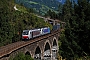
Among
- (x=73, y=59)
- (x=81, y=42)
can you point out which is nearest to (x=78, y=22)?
(x=81, y=42)

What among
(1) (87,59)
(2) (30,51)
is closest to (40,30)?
(2) (30,51)

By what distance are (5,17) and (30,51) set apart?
2436 cm

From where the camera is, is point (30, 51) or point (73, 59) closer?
point (73, 59)

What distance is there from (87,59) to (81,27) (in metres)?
6.57

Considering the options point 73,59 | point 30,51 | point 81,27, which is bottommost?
point 30,51

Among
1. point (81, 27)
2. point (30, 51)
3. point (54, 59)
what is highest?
point (81, 27)

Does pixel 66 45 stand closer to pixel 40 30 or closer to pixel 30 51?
pixel 30 51

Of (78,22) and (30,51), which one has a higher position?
(78,22)

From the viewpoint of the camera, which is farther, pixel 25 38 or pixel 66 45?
pixel 25 38

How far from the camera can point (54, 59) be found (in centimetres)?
7412

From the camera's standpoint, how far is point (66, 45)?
28.6 m

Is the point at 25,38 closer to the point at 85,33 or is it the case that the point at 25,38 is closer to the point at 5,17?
the point at 5,17

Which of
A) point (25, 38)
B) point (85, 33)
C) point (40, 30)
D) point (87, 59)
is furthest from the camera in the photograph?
point (40, 30)

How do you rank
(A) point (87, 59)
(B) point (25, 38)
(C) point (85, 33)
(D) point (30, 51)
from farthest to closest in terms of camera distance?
(B) point (25, 38), (D) point (30, 51), (C) point (85, 33), (A) point (87, 59)
